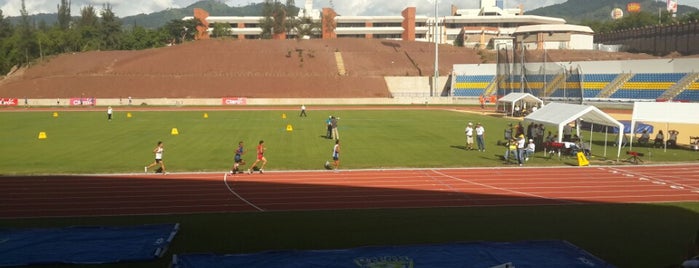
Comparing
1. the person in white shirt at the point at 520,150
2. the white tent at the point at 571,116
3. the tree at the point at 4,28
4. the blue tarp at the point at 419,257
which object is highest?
the tree at the point at 4,28

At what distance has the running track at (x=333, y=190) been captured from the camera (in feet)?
50.1

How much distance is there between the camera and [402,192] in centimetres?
1723

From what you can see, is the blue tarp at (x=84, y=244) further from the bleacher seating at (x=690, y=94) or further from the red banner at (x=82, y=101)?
the red banner at (x=82, y=101)

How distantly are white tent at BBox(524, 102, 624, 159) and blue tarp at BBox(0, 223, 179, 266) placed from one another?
18.3 metres

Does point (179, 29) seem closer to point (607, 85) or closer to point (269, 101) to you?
point (269, 101)

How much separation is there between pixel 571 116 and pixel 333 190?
12.8 meters

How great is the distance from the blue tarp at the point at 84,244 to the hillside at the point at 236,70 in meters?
68.1

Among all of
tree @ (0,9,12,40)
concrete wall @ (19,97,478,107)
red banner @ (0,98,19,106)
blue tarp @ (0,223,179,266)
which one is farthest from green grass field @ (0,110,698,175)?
tree @ (0,9,12,40)

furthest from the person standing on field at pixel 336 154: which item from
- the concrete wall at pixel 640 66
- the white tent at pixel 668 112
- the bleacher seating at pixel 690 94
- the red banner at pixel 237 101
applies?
the red banner at pixel 237 101

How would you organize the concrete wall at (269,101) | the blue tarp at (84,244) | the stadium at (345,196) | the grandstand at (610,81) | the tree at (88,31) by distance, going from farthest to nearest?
the tree at (88,31)
the concrete wall at (269,101)
the grandstand at (610,81)
the stadium at (345,196)
the blue tarp at (84,244)

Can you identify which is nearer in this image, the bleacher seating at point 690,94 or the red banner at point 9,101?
the bleacher seating at point 690,94

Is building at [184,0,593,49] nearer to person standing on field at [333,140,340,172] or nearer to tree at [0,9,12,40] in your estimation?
tree at [0,9,12,40]

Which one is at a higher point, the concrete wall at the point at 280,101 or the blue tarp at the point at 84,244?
the concrete wall at the point at 280,101

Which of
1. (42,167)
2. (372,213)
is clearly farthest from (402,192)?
(42,167)
